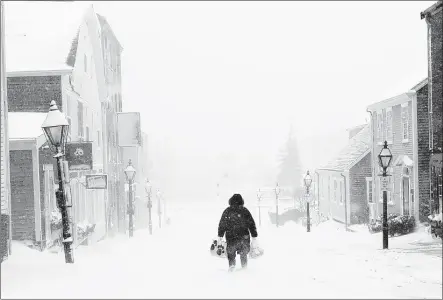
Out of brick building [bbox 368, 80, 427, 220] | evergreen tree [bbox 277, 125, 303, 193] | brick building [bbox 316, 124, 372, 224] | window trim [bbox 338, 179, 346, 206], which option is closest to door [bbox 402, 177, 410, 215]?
brick building [bbox 368, 80, 427, 220]

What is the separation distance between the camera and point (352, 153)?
34000 millimetres

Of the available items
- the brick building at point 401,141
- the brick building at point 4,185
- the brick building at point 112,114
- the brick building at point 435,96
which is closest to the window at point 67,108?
the brick building at point 4,185

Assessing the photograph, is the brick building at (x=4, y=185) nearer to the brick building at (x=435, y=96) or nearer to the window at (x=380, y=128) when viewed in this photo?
the brick building at (x=435, y=96)

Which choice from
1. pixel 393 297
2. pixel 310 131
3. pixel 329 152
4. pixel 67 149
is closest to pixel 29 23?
pixel 67 149

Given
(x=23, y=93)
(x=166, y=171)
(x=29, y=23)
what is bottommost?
(x=166, y=171)

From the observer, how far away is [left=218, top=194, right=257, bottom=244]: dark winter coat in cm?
1157

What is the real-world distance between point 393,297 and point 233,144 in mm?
179335

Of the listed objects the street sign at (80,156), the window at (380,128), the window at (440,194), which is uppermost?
the window at (380,128)

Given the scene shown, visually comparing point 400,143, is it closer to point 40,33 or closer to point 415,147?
point 415,147

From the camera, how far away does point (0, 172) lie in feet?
47.1

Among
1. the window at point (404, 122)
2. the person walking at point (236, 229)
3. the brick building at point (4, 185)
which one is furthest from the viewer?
the window at point (404, 122)

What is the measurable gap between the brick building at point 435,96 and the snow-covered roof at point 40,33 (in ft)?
39.8

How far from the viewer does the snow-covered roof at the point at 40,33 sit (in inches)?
808

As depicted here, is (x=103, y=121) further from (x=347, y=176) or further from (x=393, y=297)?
(x=393, y=297)
